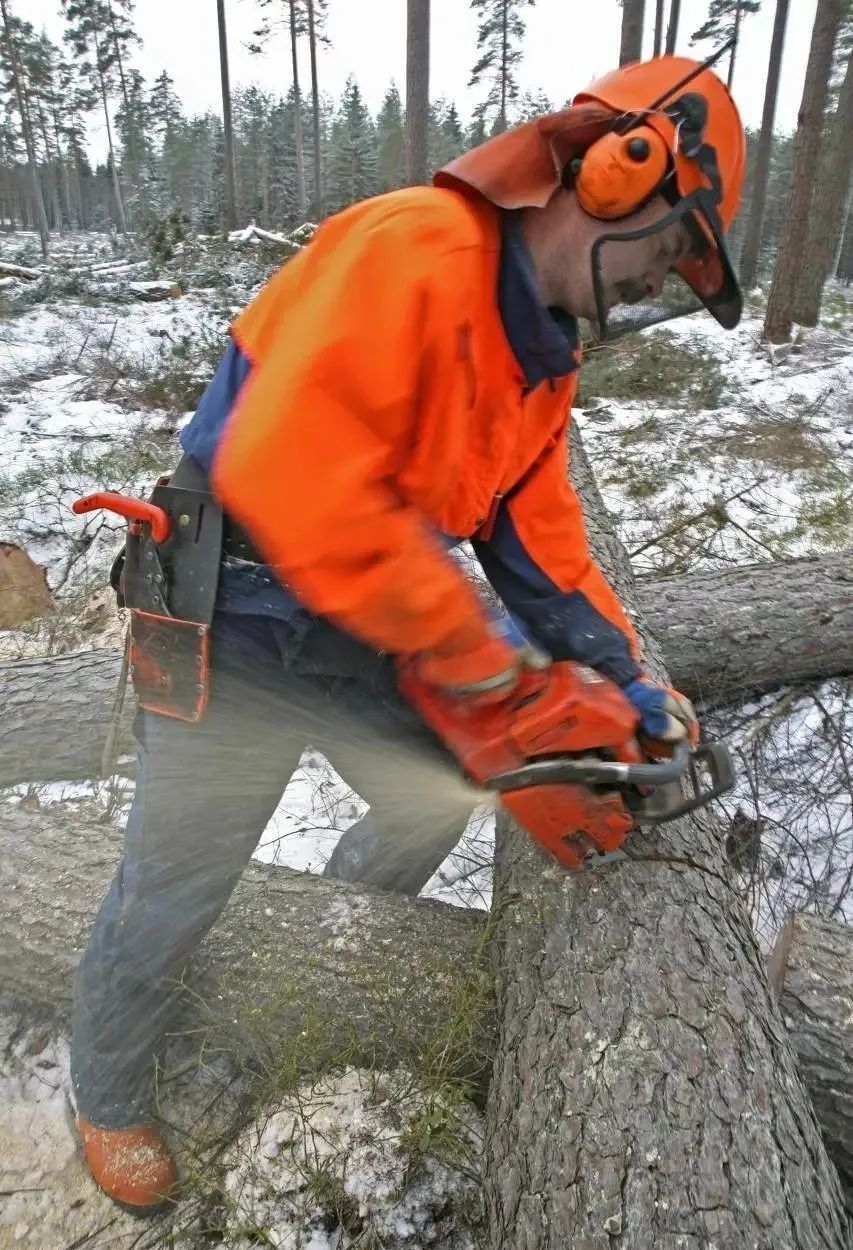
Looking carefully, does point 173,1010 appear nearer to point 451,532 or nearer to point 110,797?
point 110,797

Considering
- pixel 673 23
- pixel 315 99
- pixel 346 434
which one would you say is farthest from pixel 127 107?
pixel 346 434

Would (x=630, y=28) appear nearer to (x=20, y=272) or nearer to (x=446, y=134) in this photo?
(x=20, y=272)

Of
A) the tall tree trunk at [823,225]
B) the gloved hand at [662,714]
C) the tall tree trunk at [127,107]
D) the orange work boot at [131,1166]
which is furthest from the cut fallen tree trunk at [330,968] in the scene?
the tall tree trunk at [127,107]

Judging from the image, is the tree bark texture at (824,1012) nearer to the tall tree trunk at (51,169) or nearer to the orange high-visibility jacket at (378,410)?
the orange high-visibility jacket at (378,410)

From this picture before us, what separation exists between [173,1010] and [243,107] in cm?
5561

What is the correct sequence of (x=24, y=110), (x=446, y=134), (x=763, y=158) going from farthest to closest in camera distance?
(x=446, y=134)
(x=24, y=110)
(x=763, y=158)

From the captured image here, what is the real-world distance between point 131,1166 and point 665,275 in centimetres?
240

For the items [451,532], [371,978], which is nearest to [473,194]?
[451,532]

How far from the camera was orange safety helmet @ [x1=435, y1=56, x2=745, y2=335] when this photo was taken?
1.30m

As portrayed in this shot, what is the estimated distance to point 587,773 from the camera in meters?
1.51

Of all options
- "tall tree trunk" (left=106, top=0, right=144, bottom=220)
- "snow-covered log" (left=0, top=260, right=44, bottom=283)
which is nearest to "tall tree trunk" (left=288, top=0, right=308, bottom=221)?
"tall tree trunk" (left=106, top=0, right=144, bottom=220)

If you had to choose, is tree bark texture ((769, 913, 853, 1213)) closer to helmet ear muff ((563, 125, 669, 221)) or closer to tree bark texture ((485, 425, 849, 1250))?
tree bark texture ((485, 425, 849, 1250))

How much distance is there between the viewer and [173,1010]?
2008 mm

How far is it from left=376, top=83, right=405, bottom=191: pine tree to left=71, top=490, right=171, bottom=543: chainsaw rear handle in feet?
97.5
